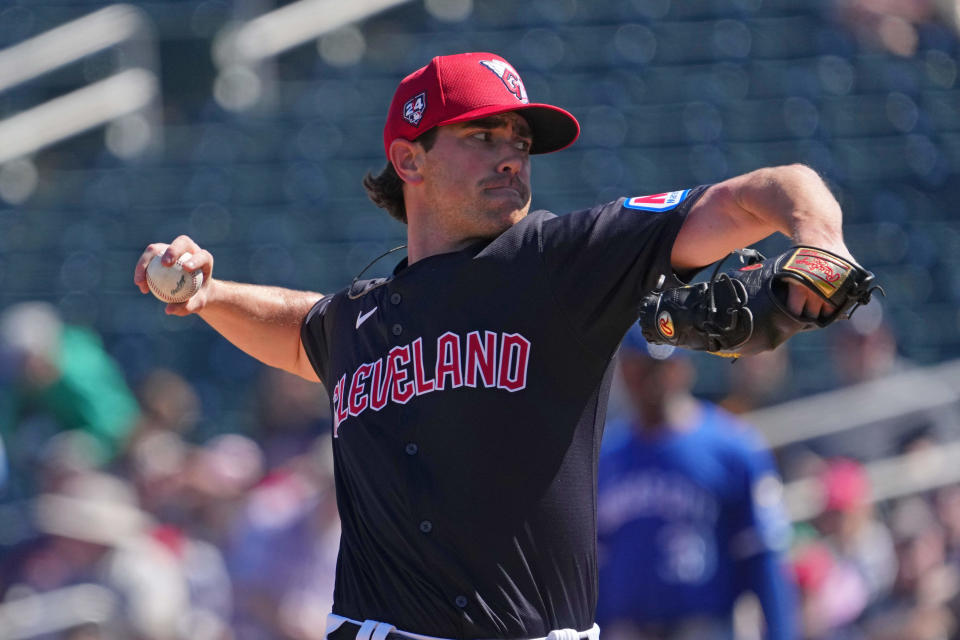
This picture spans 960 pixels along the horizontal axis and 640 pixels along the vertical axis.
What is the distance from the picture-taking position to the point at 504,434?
272 cm

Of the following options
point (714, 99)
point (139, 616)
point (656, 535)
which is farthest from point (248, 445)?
point (714, 99)

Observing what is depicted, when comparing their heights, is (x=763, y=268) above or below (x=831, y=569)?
above

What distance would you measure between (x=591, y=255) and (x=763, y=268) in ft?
1.72

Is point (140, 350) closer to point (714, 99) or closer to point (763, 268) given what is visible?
point (714, 99)

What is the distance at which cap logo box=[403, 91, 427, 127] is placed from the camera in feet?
9.92

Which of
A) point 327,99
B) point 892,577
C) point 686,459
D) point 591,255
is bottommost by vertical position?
point 892,577

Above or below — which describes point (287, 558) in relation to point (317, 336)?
below

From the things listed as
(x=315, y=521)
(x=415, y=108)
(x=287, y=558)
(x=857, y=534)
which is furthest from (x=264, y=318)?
(x=857, y=534)

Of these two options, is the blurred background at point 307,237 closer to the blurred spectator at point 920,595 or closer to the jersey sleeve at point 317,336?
the blurred spectator at point 920,595

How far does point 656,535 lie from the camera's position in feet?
15.9

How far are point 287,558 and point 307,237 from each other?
351cm

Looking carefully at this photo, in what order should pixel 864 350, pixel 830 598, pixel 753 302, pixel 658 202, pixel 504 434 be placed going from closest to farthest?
pixel 753 302 < pixel 658 202 < pixel 504 434 < pixel 830 598 < pixel 864 350

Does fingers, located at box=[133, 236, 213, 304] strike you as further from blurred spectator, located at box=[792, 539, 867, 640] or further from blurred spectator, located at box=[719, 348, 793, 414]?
blurred spectator, located at box=[719, 348, 793, 414]

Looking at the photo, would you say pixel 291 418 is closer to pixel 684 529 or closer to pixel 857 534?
pixel 684 529
